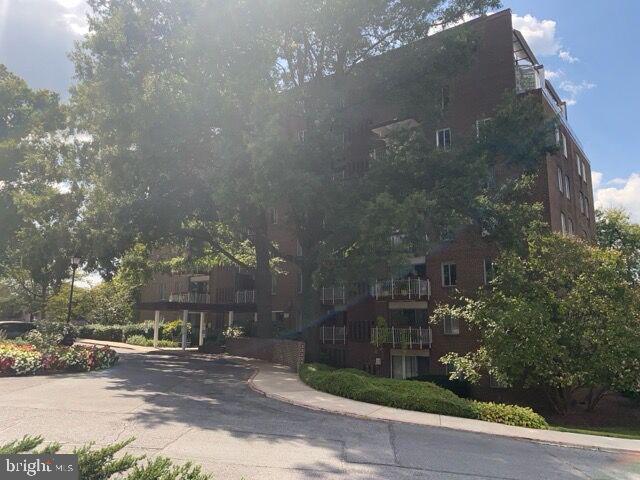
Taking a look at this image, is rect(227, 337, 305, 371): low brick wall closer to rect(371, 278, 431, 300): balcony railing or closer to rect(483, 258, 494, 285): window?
rect(371, 278, 431, 300): balcony railing

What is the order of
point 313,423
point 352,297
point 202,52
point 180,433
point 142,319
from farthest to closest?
point 142,319 → point 352,297 → point 202,52 → point 313,423 → point 180,433

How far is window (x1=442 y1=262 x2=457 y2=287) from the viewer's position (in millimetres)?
24859

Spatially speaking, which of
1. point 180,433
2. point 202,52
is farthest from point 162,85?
point 180,433

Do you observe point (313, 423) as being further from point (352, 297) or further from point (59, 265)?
point (59, 265)

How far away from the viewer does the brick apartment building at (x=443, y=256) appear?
24062 millimetres

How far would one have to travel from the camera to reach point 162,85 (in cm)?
1756

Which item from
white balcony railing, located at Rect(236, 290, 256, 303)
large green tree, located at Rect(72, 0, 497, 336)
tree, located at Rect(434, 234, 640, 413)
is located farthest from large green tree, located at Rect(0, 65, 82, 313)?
tree, located at Rect(434, 234, 640, 413)

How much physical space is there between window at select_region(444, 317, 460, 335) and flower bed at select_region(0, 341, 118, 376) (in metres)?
15.3

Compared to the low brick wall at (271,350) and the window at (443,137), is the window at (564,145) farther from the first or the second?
the low brick wall at (271,350)

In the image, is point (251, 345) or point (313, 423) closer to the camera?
point (313, 423)

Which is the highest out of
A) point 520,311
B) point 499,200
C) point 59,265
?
point 499,200

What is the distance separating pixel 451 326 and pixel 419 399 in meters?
12.2

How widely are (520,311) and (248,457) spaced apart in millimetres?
10965

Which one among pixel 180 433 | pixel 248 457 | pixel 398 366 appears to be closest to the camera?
pixel 248 457
